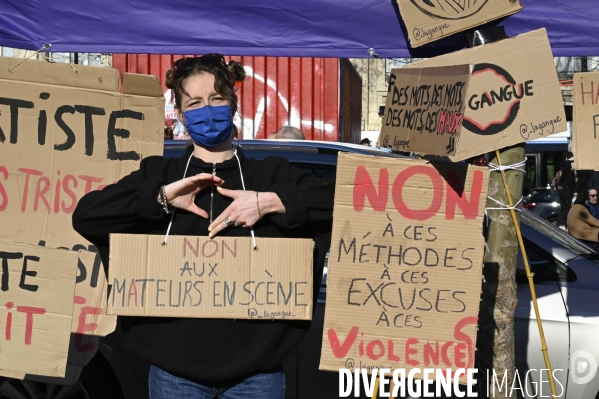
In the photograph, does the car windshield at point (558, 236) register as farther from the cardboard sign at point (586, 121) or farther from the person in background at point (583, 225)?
the person in background at point (583, 225)

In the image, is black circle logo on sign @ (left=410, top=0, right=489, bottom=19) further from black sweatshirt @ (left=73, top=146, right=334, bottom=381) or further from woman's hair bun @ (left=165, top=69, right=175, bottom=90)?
woman's hair bun @ (left=165, top=69, right=175, bottom=90)

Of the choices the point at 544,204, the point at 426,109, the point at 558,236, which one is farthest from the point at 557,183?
the point at 426,109

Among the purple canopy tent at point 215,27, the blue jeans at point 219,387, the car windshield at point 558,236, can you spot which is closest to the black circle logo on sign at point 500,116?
the purple canopy tent at point 215,27

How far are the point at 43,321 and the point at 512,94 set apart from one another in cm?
191

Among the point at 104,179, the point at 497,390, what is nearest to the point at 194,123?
the point at 104,179

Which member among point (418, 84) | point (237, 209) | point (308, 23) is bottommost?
point (237, 209)

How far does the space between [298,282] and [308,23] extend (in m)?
1.56

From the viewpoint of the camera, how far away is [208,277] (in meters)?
2.66

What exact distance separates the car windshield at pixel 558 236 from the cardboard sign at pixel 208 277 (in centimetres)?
231

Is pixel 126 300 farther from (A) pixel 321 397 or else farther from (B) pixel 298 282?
(A) pixel 321 397

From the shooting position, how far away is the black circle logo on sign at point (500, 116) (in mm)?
3143

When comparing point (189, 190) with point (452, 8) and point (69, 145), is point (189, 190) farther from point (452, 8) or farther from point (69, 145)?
point (452, 8)

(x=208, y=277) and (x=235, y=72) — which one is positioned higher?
(x=235, y=72)

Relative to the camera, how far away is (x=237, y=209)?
253 cm
